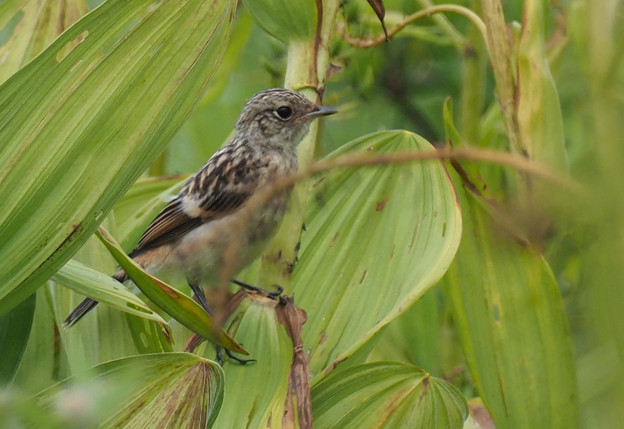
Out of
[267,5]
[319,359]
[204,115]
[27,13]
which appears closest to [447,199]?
[319,359]

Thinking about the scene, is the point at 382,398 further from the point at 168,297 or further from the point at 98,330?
the point at 98,330

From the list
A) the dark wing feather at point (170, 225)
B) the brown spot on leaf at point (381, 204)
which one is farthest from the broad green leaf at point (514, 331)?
the dark wing feather at point (170, 225)

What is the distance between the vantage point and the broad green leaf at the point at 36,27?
1.64 m

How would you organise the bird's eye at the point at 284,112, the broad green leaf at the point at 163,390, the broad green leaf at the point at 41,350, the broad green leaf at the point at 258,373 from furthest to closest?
the bird's eye at the point at 284,112, the broad green leaf at the point at 41,350, the broad green leaf at the point at 258,373, the broad green leaf at the point at 163,390

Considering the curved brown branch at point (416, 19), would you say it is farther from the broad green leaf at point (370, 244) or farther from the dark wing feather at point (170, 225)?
the dark wing feather at point (170, 225)

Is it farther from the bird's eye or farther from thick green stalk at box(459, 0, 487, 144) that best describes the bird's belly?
thick green stalk at box(459, 0, 487, 144)

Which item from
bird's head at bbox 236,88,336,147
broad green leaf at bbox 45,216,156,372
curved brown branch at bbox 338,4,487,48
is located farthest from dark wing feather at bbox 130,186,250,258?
broad green leaf at bbox 45,216,156,372

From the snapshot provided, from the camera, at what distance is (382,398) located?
148 centimetres

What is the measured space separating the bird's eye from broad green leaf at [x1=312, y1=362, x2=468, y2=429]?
43.2 inches

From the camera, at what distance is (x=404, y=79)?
3.48 m

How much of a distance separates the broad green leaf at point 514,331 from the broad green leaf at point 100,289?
63cm

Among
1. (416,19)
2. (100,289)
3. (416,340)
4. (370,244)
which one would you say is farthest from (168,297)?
(416,340)

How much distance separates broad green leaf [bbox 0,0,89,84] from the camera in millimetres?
1639

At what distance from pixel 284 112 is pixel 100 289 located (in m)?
1.28
